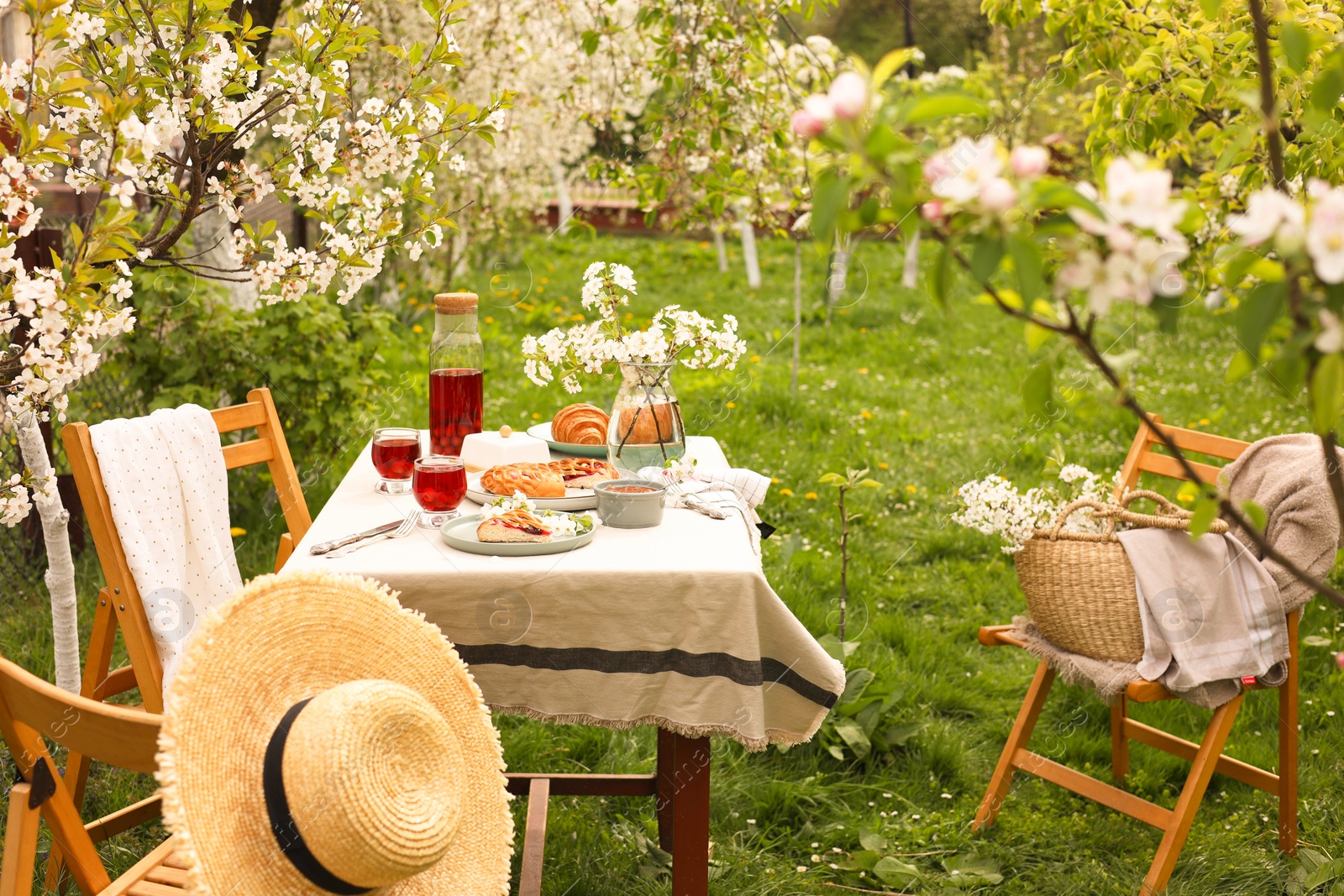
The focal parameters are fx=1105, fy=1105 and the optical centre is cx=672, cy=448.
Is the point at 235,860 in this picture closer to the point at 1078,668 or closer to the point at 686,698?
the point at 686,698

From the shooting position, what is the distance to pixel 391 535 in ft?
7.20

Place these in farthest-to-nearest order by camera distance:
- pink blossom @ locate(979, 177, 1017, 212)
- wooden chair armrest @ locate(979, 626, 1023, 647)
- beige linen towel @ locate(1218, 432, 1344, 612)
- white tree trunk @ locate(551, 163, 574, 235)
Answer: white tree trunk @ locate(551, 163, 574, 235)
wooden chair armrest @ locate(979, 626, 1023, 647)
beige linen towel @ locate(1218, 432, 1344, 612)
pink blossom @ locate(979, 177, 1017, 212)

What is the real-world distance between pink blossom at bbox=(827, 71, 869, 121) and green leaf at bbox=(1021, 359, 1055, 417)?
0.27 m

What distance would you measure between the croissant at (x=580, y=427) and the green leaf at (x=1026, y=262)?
208 cm

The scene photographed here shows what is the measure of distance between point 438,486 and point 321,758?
2.74 ft

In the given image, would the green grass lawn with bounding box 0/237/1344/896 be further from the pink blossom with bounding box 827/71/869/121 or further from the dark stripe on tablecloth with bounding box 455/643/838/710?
the dark stripe on tablecloth with bounding box 455/643/838/710

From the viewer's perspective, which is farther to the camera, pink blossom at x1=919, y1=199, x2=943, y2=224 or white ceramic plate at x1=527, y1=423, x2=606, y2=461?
white ceramic plate at x1=527, y1=423, x2=606, y2=461

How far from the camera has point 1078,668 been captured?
8.99ft

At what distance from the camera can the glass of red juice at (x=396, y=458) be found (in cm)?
247

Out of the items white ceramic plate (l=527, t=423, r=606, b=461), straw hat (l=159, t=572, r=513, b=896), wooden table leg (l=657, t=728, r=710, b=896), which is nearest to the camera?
straw hat (l=159, t=572, r=513, b=896)

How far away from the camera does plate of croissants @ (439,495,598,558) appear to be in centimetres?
209

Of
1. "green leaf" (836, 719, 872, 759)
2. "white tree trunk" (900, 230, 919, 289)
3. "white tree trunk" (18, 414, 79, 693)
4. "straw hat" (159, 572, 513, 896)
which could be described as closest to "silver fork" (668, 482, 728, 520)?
"straw hat" (159, 572, 513, 896)

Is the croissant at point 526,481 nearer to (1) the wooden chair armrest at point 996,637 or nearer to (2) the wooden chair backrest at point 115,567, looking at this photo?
(2) the wooden chair backrest at point 115,567

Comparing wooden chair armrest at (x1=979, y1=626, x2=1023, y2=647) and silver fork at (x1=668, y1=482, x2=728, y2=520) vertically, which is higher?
silver fork at (x1=668, y1=482, x2=728, y2=520)
